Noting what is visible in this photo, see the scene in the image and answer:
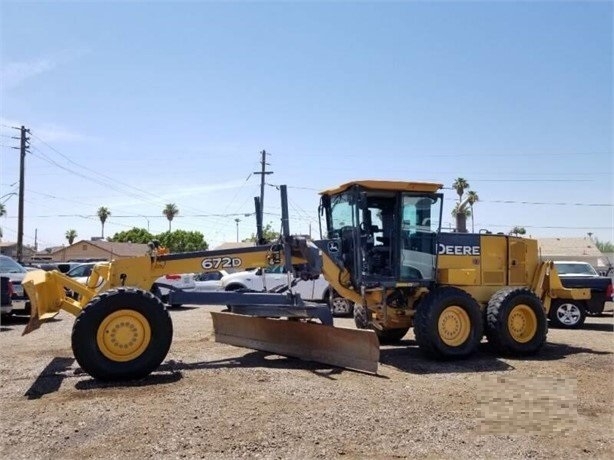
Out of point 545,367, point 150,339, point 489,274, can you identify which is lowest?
point 545,367

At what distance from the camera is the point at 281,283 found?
1825 cm

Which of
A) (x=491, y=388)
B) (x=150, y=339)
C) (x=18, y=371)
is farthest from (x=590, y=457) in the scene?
(x=18, y=371)

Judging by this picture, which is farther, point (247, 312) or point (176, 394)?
point (247, 312)

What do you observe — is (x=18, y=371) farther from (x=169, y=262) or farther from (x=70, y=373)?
(x=169, y=262)

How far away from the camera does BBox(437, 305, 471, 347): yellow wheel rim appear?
9445 millimetres

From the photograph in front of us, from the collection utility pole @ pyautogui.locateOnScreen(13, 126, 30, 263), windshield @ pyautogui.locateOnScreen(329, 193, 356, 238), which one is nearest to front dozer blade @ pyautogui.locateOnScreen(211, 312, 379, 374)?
windshield @ pyautogui.locateOnScreen(329, 193, 356, 238)

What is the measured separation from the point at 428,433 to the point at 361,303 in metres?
4.71

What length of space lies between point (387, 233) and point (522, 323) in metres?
2.78

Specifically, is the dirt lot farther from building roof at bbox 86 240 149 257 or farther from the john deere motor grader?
building roof at bbox 86 240 149 257

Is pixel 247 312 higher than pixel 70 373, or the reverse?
pixel 247 312

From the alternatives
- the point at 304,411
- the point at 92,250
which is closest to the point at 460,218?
the point at 304,411

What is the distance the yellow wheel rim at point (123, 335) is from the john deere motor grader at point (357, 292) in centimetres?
1

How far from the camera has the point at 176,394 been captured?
21.8ft

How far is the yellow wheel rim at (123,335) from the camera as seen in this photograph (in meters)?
7.39
